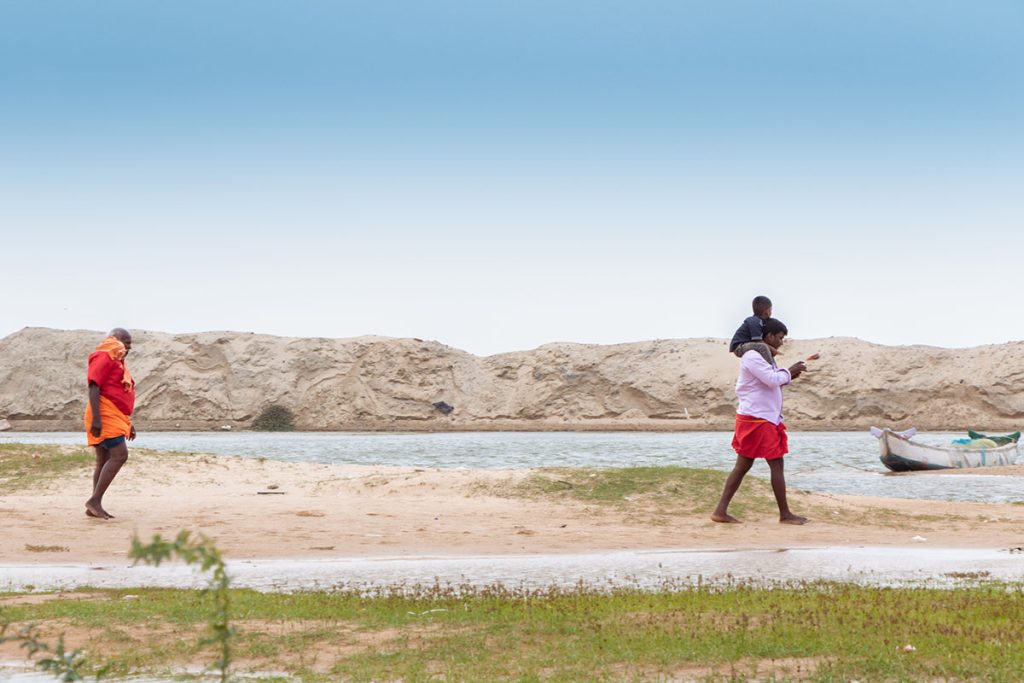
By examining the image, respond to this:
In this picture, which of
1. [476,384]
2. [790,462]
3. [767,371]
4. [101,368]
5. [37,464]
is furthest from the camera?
[476,384]

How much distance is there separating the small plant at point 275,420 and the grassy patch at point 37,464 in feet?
213

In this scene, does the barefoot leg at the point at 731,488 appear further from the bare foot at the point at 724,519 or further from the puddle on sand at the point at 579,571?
the puddle on sand at the point at 579,571

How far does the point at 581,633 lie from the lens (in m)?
7.38

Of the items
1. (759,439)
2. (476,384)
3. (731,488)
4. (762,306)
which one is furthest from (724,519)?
(476,384)

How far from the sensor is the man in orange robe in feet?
45.6

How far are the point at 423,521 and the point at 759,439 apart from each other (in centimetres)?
475

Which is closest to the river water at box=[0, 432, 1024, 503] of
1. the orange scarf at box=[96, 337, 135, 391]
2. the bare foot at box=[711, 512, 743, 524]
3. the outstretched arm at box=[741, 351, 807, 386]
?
the bare foot at box=[711, 512, 743, 524]

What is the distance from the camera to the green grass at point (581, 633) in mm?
6332

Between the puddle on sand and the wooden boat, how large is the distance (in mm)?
21523

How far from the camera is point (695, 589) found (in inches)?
375

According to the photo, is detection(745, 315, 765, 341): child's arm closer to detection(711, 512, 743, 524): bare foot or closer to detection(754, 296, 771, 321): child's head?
detection(754, 296, 771, 321): child's head

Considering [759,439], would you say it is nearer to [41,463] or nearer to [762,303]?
[762,303]

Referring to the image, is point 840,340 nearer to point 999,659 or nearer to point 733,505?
point 733,505

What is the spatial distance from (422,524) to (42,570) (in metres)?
5.18
